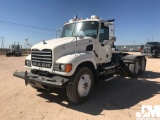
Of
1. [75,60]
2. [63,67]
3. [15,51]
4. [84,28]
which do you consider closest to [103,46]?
[84,28]

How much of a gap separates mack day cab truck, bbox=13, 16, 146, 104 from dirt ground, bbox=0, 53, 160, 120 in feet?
1.53

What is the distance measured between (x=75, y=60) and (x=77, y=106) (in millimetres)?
1431

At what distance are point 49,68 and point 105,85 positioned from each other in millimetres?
3368

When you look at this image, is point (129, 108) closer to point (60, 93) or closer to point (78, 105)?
point (78, 105)

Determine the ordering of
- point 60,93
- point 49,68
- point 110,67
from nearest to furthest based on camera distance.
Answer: point 49,68 < point 60,93 < point 110,67

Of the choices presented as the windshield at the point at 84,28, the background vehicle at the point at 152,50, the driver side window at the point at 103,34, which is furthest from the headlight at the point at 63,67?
the background vehicle at the point at 152,50

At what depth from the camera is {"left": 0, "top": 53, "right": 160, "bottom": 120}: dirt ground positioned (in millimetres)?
4777

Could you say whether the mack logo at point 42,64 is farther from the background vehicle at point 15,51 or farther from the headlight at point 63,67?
the background vehicle at point 15,51

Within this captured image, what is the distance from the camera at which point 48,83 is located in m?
5.07

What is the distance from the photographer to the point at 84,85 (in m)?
5.68

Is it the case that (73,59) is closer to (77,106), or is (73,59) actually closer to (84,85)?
(84,85)

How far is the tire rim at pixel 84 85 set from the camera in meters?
5.54

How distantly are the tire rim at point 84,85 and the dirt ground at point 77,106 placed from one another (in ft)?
1.13

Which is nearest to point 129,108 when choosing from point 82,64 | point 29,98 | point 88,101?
point 88,101
